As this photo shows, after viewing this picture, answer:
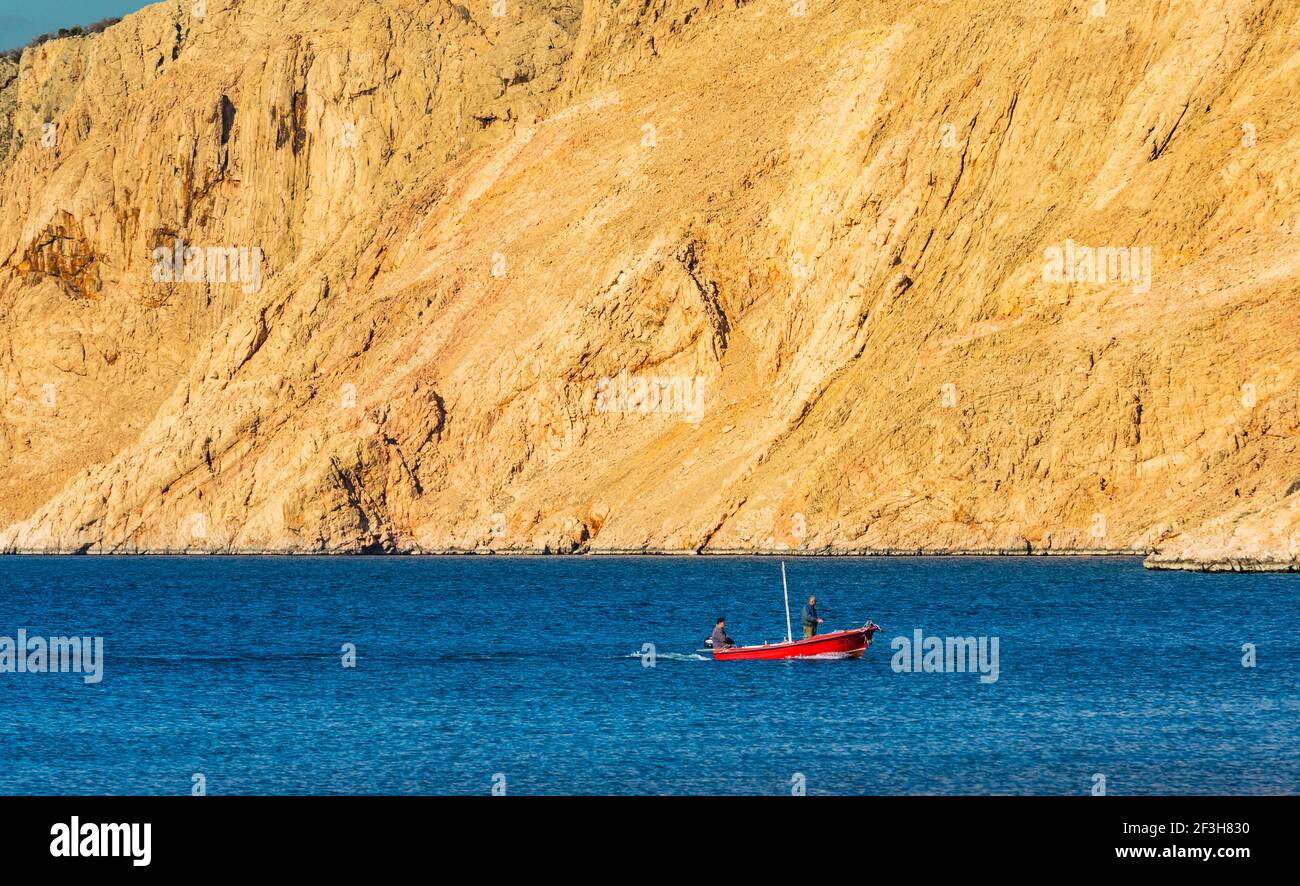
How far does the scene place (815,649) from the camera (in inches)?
1774

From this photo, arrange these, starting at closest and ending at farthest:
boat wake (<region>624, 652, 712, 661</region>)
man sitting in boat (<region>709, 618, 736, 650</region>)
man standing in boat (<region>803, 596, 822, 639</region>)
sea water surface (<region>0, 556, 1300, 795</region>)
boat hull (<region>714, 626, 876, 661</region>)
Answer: sea water surface (<region>0, 556, 1300, 795</region>)
man standing in boat (<region>803, 596, 822, 639</region>)
boat hull (<region>714, 626, 876, 661</region>)
man sitting in boat (<region>709, 618, 736, 650</region>)
boat wake (<region>624, 652, 712, 661</region>)

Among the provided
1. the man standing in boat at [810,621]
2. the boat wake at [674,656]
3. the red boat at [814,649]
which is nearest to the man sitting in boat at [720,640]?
the red boat at [814,649]

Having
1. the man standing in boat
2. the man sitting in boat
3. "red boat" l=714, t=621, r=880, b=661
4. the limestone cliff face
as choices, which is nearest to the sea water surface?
"red boat" l=714, t=621, r=880, b=661

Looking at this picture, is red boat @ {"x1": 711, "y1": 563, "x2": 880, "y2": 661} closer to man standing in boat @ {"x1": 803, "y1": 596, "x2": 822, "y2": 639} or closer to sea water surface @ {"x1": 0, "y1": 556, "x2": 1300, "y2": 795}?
man standing in boat @ {"x1": 803, "y1": 596, "x2": 822, "y2": 639}

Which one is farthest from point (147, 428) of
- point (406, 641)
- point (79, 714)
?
point (79, 714)

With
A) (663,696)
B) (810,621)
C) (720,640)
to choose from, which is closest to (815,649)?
(810,621)

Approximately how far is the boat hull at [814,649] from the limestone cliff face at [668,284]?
2839 centimetres

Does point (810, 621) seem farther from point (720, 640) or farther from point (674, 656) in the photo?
point (674, 656)

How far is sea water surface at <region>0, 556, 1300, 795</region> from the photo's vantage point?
29.1 meters

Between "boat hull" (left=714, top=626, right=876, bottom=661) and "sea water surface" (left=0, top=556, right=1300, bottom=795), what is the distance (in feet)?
1.08

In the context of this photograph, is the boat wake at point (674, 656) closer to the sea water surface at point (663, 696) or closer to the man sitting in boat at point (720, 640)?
the sea water surface at point (663, 696)

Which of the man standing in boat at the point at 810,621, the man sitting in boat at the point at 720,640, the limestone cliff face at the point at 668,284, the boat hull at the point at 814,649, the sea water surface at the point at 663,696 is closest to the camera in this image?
the sea water surface at the point at 663,696

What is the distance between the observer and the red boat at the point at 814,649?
4453cm
